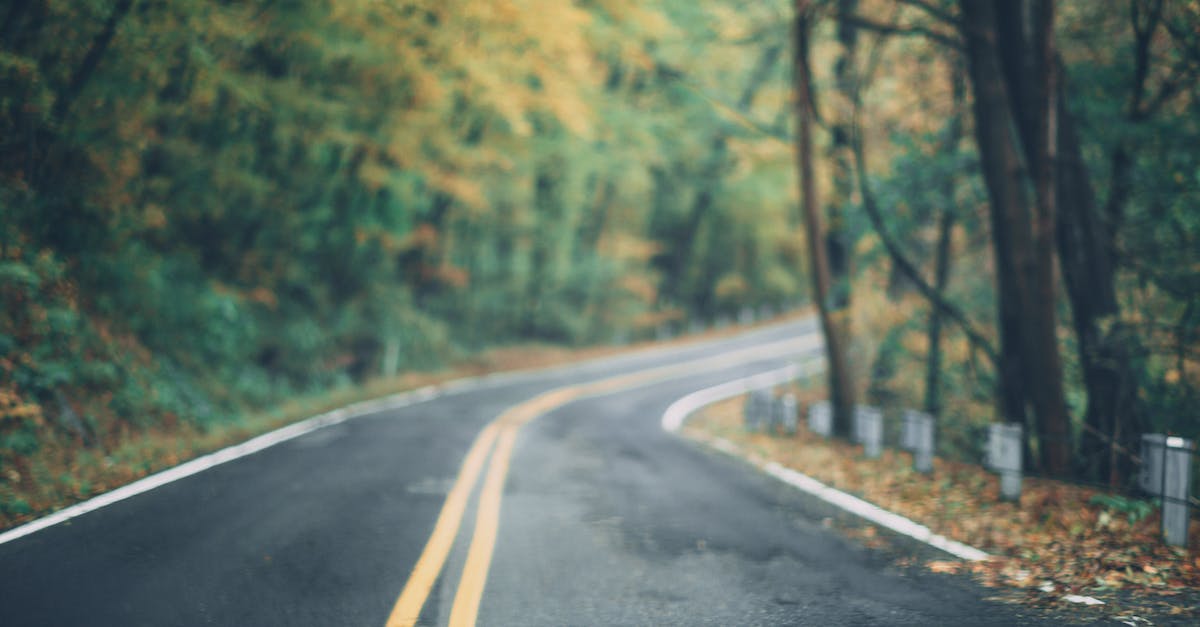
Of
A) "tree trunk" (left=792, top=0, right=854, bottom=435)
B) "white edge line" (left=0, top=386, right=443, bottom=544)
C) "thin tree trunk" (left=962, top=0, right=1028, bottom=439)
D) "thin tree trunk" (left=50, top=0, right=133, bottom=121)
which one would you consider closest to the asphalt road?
"white edge line" (left=0, top=386, right=443, bottom=544)

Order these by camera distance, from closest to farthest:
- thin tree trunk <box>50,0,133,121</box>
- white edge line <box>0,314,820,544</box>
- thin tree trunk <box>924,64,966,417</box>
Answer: white edge line <box>0,314,820,544</box>
thin tree trunk <box>50,0,133,121</box>
thin tree trunk <box>924,64,966,417</box>

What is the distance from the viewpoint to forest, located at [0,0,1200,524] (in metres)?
9.63

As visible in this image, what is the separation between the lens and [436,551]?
6277mm

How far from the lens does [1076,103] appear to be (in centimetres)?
1098

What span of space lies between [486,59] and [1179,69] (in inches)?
466

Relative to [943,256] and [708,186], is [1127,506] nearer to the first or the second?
[943,256]

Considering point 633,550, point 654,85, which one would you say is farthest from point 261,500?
point 654,85

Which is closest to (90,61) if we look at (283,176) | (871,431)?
(283,176)

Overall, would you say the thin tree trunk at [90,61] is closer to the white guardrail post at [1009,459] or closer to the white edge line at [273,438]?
the white edge line at [273,438]

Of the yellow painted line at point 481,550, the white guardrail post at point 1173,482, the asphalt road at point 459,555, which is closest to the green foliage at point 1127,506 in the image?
the white guardrail post at point 1173,482

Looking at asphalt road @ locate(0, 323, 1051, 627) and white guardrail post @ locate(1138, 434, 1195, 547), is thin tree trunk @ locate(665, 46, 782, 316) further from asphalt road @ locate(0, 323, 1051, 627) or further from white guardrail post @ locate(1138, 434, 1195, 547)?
white guardrail post @ locate(1138, 434, 1195, 547)

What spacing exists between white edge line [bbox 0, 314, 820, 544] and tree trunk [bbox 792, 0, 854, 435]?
8329 mm

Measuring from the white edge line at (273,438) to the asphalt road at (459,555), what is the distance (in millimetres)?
222

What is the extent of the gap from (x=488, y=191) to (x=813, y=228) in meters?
15.5
